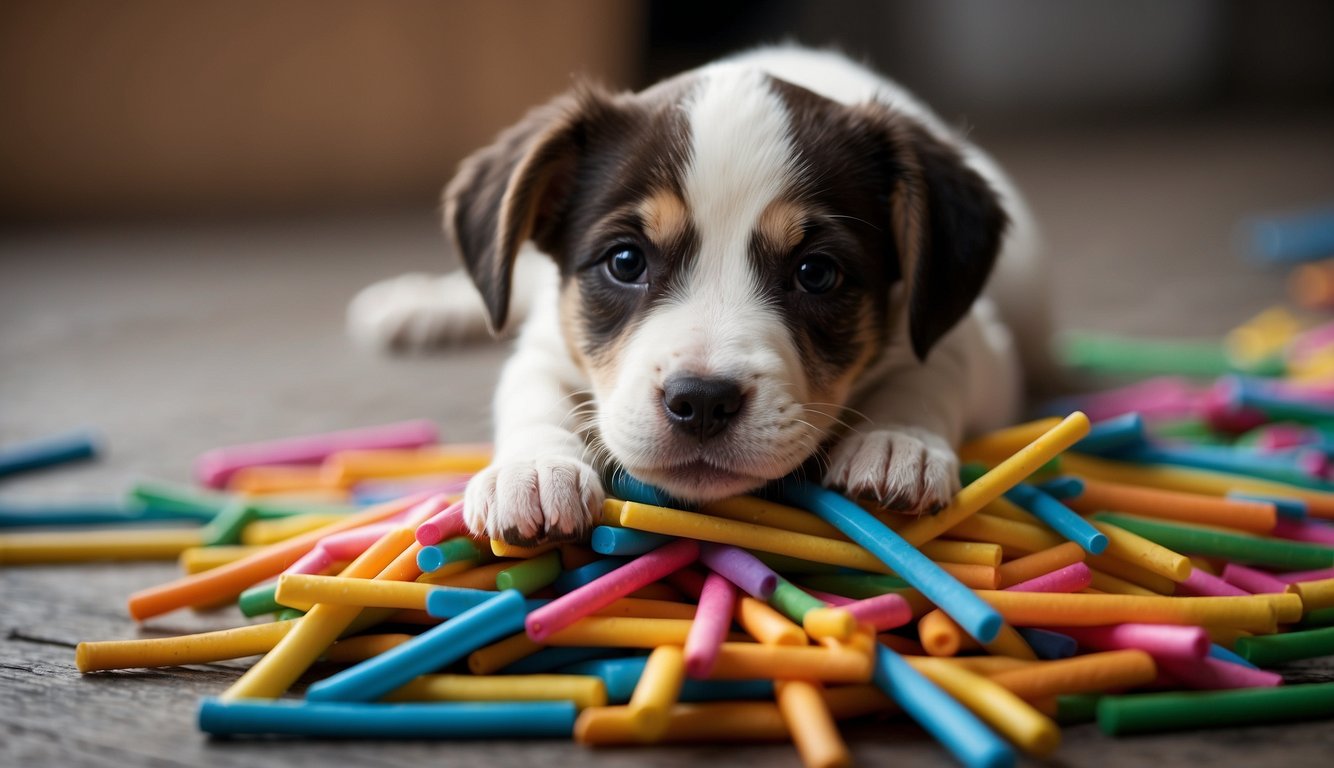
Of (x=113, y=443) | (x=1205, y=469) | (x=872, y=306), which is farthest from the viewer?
(x=113, y=443)

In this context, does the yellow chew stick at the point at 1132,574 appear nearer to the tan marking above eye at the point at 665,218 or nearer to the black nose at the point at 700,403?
the black nose at the point at 700,403

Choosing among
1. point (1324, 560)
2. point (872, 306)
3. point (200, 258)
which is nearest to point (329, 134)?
point (200, 258)

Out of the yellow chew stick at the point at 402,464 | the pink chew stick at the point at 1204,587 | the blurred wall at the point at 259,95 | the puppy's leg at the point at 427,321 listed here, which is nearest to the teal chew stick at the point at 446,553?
the yellow chew stick at the point at 402,464

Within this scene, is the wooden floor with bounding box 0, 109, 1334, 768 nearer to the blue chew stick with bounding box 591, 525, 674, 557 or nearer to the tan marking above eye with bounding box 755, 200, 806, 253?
the blue chew stick with bounding box 591, 525, 674, 557

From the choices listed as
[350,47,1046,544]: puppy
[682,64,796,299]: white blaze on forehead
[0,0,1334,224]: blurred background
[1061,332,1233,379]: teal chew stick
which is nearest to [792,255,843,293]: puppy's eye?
[350,47,1046,544]: puppy

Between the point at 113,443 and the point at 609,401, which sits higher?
the point at 609,401

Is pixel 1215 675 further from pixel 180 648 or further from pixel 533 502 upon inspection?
pixel 180 648

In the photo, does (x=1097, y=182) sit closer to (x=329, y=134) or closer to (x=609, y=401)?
(x=329, y=134)
